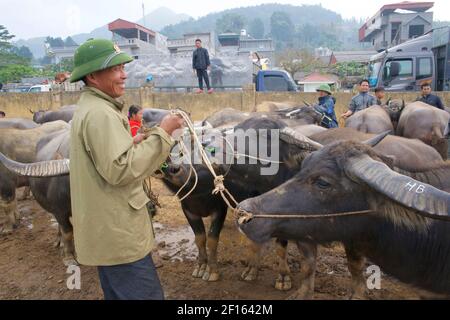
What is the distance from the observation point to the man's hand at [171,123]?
1.97m

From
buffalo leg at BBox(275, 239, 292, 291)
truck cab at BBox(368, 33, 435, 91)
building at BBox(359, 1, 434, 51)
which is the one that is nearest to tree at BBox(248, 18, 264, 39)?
building at BBox(359, 1, 434, 51)

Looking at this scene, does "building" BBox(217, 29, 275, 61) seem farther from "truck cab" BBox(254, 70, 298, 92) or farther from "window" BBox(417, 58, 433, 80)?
"window" BBox(417, 58, 433, 80)

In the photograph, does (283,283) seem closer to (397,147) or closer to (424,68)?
(397,147)

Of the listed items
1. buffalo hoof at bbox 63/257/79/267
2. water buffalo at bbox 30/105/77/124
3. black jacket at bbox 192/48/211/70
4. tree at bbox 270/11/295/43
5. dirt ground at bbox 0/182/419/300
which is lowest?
dirt ground at bbox 0/182/419/300

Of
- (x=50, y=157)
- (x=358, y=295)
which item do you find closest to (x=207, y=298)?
(x=358, y=295)

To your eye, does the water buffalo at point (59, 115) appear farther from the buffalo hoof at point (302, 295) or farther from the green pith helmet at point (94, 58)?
the green pith helmet at point (94, 58)

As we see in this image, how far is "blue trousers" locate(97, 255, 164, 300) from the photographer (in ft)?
6.77

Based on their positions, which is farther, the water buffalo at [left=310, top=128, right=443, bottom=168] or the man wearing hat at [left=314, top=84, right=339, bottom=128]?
the man wearing hat at [left=314, top=84, right=339, bottom=128]

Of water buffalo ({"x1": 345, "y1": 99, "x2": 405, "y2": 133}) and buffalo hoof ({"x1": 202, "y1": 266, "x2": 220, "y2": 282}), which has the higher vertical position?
water buffalo ({"x1": 345, "y1": 99, "x2": 405, "y2": 133})

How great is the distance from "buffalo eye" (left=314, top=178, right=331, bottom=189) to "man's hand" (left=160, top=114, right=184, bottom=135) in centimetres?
97

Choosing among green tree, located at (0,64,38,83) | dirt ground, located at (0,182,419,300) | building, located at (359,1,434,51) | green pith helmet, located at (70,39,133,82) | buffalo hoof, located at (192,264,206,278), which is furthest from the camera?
building, located at (359,1,434,51)

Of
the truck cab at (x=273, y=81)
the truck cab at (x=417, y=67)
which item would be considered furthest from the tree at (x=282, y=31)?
the truck cab at (x=417, y=67)

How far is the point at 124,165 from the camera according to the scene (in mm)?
1781

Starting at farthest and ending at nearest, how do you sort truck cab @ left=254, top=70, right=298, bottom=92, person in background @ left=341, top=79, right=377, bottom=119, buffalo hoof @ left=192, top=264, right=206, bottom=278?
truck cab @ left=254, top=70, right=298, bottom=92, person in background @ left=341, top=79, right=377, bottom=119, buffalo hoof @ left=192, top=264, right=206, bottom=278
